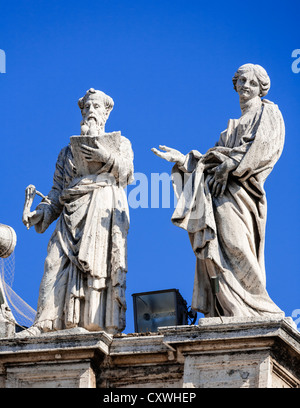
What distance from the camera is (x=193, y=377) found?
16828 millimetres

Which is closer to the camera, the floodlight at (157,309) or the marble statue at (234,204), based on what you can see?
the marble statue at (234,204)

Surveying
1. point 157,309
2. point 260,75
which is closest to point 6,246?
point 157,309

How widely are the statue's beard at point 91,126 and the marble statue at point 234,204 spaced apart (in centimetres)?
122

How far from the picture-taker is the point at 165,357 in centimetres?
1725

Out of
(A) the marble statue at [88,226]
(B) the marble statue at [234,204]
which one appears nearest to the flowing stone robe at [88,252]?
(A) the marble statue at [88,226]

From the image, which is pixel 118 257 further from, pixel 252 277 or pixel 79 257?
pixel 252 277

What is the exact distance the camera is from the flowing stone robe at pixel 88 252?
713 inches

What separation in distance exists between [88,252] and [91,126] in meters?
2.01

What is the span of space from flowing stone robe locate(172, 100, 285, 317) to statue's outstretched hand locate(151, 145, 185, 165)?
3.8 inches

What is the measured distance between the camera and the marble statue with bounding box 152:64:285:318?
694 inches

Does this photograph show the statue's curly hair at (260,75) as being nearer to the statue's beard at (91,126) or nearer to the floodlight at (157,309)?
the statue's beard at (91,126)

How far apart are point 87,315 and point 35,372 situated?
3.65 feet

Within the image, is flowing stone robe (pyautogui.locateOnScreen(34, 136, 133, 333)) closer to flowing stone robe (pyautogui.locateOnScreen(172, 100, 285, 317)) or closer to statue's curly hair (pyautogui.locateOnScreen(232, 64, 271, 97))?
flowing stone robe (pyautogui.locateOnScreen(172, 100, 285, 317))

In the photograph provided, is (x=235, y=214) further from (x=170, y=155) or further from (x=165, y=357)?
(x=165, y=357)
